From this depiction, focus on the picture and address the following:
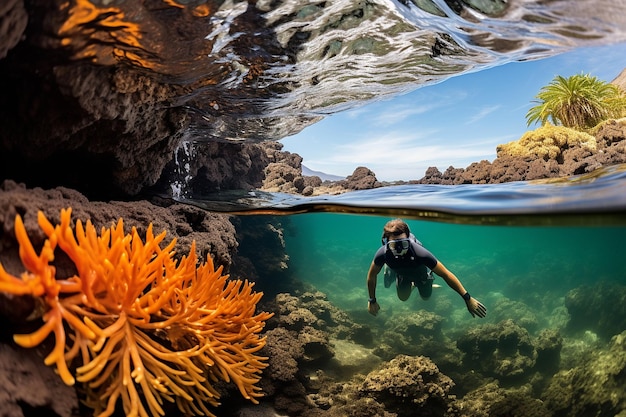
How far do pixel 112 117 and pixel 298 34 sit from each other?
8.03 feet

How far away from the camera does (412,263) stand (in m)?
9.27

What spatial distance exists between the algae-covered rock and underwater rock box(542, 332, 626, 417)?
6654 mm

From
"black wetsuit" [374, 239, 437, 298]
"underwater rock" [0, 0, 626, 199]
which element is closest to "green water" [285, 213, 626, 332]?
"black wetsuit" [374, 239, 437, 298]

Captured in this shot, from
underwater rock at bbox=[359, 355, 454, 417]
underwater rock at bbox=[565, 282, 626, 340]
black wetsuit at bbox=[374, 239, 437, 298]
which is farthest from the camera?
underwater rock at bbox=[565, 282, 626, 340]

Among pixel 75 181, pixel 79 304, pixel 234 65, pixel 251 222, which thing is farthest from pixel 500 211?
pixel 251 222

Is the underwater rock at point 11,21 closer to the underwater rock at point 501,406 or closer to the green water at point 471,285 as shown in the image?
the green water at point 471,285

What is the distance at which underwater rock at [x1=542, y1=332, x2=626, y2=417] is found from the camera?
916 centimetres

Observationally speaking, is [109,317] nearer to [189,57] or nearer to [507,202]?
[189,57]

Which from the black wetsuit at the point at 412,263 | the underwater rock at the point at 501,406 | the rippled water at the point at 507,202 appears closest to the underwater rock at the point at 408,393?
the underwater rock at the point at 501,406

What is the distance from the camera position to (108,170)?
504 cm

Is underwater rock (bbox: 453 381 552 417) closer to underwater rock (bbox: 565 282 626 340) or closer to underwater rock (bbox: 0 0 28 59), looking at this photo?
underwater rock (bbox: 0 0 28 59)

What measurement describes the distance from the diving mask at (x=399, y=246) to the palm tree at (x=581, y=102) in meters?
7.43

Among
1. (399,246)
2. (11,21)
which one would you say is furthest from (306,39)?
(399,246)

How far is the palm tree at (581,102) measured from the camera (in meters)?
10.7
